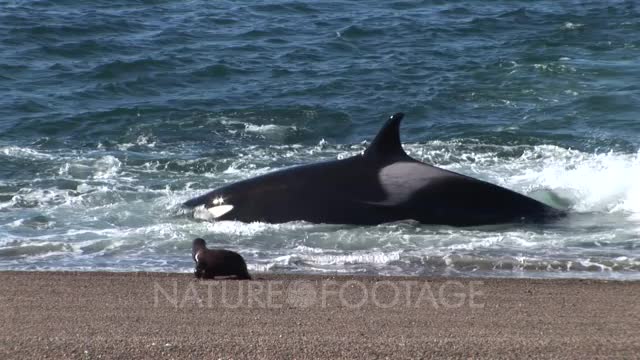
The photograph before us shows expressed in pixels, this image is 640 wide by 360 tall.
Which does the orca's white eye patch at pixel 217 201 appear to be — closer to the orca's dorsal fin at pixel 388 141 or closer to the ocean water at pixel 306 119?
the ocean water at pixel 306 119

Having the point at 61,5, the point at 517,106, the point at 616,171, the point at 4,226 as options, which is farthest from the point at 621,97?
the point at 61,5

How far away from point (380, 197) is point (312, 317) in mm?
4502

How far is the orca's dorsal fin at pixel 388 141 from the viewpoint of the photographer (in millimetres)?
13328

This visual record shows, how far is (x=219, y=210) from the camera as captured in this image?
560 inches

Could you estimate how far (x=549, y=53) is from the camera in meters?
26.4

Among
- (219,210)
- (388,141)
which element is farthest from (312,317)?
(219,210)

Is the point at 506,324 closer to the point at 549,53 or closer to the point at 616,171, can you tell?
the point at 616,171

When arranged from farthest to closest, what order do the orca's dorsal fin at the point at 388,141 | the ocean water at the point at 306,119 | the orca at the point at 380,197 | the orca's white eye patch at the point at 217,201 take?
1. the orca's white eye patch at the point at 217,201
2. the orca at the point at 380,197
3. the orca's dorsal fin at the point at 388,141
4. the ocean water at the point at 306,119

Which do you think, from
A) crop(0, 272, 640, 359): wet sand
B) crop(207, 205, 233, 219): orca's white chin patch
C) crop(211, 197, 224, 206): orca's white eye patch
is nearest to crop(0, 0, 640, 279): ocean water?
crop(207, 205, 233, 219): orca's white chin patch

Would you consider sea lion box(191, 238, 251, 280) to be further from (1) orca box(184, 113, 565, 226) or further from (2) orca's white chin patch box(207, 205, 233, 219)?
(2) orca's white chin patch box(207, 205, 233, 219)

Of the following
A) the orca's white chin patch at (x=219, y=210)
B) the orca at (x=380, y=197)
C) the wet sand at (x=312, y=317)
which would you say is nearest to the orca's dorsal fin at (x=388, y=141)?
the orca at (x=380, y=197)

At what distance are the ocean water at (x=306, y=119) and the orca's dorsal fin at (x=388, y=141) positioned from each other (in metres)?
0.85

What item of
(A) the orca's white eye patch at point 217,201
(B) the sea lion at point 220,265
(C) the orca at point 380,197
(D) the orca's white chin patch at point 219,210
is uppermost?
(B) the sea lion at point 220,265

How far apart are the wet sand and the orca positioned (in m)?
2.43
